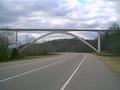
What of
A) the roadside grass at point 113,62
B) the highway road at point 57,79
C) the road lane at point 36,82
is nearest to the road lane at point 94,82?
the highway road at point 57,79

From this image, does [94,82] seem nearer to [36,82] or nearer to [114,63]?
[36,82]

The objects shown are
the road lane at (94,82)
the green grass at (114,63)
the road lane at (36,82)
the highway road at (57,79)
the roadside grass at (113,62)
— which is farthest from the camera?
the roadside grass at (113,62)

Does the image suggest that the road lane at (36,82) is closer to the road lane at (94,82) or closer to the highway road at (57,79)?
the highway road at (57,79)

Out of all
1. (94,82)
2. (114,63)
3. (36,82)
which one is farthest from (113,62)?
(36,82)

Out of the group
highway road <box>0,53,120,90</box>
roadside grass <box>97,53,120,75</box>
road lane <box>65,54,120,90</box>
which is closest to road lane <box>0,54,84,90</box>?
highway road <box>0,53,120,90</box>

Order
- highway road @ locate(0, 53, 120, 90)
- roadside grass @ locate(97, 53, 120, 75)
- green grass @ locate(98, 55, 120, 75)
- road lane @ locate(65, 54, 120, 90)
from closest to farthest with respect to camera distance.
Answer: highway road @ locate(0, 53, 120, 90) < road lane @ locate(65, 54, 120, 90) < green grass @ locate(98, 55, 120, 75) < roadside grass @ locate(97, 53, 120, 75)

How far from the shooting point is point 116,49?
93.9m

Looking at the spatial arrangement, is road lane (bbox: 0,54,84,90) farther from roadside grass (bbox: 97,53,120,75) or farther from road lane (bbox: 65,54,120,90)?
roadside grass (bbox: 97,53,120,75)

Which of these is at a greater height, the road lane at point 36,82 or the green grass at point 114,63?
the road lane at point 36,82

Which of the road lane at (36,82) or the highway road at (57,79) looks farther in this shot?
the highway road at (57,79)

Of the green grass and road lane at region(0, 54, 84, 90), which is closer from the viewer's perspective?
road lane at region(0, 54, 84, 90)

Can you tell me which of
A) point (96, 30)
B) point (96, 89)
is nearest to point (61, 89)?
point (96, 89)

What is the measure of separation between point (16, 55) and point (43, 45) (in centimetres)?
6888

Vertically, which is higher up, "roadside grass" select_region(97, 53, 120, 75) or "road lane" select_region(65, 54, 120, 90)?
"road lane" select_region(65, 54, 120, 90)
